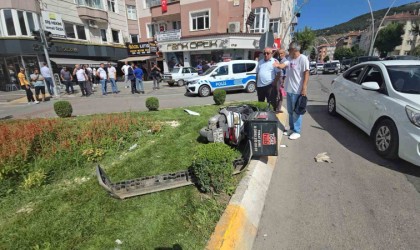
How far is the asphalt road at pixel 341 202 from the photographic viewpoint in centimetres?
243

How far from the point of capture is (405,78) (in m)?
4.29

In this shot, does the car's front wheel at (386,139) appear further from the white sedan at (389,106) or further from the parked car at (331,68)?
the parked car at (331,68)

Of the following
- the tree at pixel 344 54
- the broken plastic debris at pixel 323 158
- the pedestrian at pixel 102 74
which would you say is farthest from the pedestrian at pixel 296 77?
the tree at pixel 344 54

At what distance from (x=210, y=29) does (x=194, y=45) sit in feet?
8.07

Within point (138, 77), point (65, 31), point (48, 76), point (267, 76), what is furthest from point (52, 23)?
point (267, 76)

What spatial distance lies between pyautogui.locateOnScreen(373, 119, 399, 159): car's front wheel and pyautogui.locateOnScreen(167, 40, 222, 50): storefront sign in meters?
22.0

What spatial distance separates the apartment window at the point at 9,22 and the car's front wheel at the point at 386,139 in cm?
2693

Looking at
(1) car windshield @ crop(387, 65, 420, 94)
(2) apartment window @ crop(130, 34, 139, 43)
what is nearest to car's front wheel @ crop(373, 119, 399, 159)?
(1) car windshield @ crop(387, 65, 420, 94)

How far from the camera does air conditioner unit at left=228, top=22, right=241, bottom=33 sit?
78.4 ft

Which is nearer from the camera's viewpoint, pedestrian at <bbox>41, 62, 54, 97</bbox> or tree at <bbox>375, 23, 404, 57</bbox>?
pedestrian at <bbox>41, 62, 54, 97</bbox>

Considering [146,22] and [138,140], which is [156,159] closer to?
[138,140]

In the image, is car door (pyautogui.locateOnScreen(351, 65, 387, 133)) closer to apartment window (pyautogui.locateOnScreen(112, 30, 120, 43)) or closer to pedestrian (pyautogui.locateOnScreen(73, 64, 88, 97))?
pedestrian (pyautogui.locateOnScreen(73, 64, 88, 97))

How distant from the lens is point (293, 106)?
16.7 feet

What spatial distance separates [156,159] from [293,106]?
3164mm
